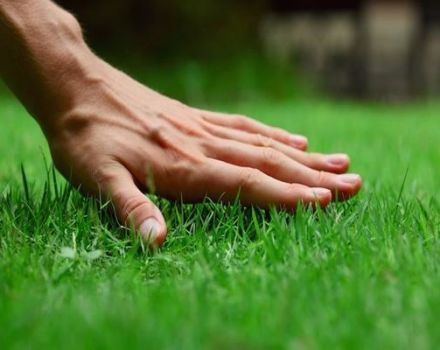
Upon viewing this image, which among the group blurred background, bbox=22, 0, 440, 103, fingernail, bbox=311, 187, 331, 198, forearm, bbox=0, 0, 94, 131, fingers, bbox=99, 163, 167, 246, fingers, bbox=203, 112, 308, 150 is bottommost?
blurred background, bbox=22, 0, 440, 103

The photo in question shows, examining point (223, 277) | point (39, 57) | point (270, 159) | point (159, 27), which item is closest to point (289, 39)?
point (159, 27)

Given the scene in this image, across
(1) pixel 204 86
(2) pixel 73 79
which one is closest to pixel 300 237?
(2) pixel 73 79

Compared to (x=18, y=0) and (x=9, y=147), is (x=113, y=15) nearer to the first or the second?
(x=9, y=147)

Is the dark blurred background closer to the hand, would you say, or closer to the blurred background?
the blurred background

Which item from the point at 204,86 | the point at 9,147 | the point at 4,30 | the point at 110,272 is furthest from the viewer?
the point at 204,86

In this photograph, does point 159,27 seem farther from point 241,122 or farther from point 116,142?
point 116,142

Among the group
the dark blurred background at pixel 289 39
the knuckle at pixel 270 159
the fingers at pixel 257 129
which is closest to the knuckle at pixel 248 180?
the knuckle at pixel 270 159

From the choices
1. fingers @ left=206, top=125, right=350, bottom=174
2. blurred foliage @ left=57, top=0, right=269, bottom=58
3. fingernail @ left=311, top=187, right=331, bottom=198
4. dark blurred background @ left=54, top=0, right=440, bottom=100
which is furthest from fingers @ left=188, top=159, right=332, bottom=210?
blurred foliage @ left=57, top=0, right=269, bottom=58

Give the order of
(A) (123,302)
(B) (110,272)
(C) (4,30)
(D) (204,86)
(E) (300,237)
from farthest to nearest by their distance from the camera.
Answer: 1. (D) (204,86)
2. (C) (4,30)
3. (E) (300,237)
4. (B) (110,272)
5. (A) (123,302)
